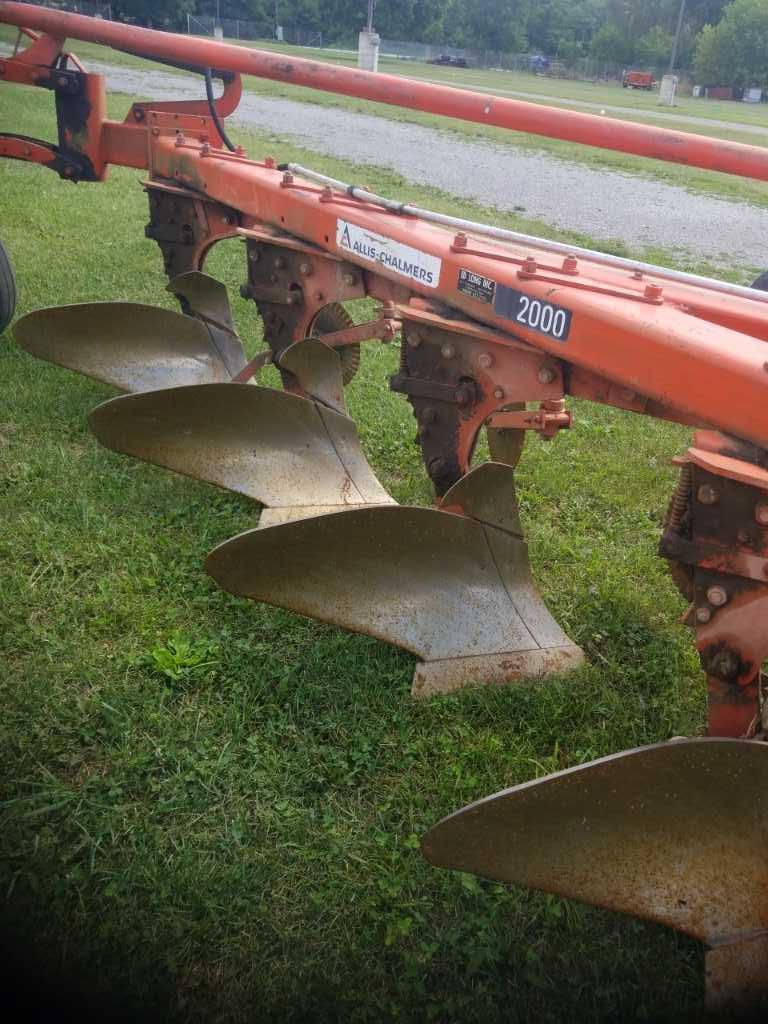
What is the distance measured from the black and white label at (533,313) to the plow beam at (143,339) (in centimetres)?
177

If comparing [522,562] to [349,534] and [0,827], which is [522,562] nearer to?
[349,534]

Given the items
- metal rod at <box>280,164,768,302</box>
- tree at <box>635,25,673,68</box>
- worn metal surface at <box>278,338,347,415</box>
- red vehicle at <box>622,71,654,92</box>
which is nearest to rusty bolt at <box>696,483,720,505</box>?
metal rod at <box>280,164,768,302</box>

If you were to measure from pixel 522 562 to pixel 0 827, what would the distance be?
156 cm

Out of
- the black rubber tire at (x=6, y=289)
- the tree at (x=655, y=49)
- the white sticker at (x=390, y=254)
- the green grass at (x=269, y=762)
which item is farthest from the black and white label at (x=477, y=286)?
the tree at (x=655, y=49)

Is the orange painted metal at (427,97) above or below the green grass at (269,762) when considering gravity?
above

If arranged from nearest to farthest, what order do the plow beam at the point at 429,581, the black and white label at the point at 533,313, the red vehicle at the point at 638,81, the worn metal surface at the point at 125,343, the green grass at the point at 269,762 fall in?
the green grass at the point at 269,762 < the plow beam at the point at 429,581 < the black and white label at the point at 533,313 < the worn metal surface at the point at 125,343 < the red vehicle at the point at 638,81

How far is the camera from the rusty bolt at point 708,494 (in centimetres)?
192

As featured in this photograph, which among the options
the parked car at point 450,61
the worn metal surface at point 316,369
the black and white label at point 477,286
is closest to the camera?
the black and white label at point 477,286

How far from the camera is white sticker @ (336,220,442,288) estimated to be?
295 centimetres

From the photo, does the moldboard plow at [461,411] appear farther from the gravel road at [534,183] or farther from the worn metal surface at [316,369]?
the gravel road at [534,183]

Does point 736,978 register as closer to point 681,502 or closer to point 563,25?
point 681,502

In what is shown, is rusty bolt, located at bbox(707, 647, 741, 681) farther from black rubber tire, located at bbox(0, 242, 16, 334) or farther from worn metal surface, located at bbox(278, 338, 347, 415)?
black rubber tire, located at bbox(0, 242, 16, 334)

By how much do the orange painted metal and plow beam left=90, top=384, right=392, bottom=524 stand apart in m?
1.29

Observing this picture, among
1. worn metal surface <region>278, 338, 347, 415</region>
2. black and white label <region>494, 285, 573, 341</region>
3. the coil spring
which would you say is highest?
black and white label <region>494, 285, 573, 341</region>
